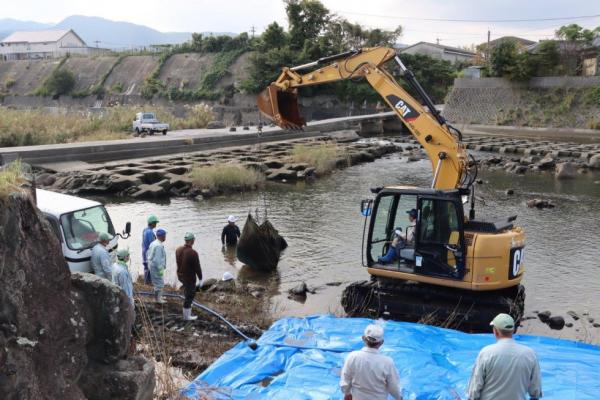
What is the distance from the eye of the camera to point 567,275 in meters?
13.5

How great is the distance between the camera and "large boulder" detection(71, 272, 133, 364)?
5.00m

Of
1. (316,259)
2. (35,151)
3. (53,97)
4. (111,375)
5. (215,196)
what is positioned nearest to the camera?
(111,375)

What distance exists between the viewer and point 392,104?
12.5m

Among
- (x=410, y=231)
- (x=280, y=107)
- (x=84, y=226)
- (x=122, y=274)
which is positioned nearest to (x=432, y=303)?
(x=410, y=231)

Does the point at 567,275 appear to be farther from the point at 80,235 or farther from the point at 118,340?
the point at 118,340

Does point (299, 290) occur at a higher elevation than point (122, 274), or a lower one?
lower

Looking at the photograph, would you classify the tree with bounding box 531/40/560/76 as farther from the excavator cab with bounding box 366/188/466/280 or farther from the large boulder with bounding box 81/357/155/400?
the large boulder with bounding box 81/357/155/400

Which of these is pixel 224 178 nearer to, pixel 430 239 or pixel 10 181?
pixel 430 239

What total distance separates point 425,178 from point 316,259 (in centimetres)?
1460

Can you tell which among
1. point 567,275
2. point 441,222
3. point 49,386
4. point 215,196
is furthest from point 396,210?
point 215,196

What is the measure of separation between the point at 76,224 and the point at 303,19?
55.6 m

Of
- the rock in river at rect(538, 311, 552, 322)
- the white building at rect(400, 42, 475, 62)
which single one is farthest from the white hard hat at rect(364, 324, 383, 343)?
the white building at rect(400, 42, 475, 62)

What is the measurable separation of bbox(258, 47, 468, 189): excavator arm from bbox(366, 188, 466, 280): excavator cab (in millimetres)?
1535

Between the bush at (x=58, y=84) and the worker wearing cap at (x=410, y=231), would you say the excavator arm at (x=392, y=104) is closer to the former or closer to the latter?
the worker wearing cap at (x=410, y=231)
